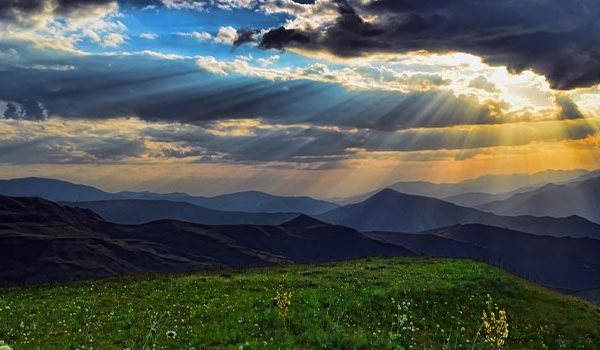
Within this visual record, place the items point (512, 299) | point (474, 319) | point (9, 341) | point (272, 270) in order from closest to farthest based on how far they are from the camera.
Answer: point (9, 341) → point (474, 319) → point (512, 299) → point (272, 270)

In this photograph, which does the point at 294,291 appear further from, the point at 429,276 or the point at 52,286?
the point at 52,286

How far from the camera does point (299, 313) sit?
27547mm

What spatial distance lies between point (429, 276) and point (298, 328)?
64.6ft

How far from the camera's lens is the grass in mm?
22469

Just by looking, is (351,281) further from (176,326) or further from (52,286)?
(52,286)

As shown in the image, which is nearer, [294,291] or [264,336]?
[264,336]

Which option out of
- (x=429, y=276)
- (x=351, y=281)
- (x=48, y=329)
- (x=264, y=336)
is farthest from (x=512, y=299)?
(x=48, y=329)

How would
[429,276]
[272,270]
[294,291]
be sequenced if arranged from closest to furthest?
[294,291] < [429,276] < [272,270]

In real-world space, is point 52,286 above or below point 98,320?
below

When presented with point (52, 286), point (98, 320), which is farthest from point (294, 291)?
point (52, 286)

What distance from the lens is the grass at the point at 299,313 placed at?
2247cm

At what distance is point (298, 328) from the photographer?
2489 cm

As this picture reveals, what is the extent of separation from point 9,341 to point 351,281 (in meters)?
23.1

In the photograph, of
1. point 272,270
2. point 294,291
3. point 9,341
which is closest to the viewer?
point 9,341
